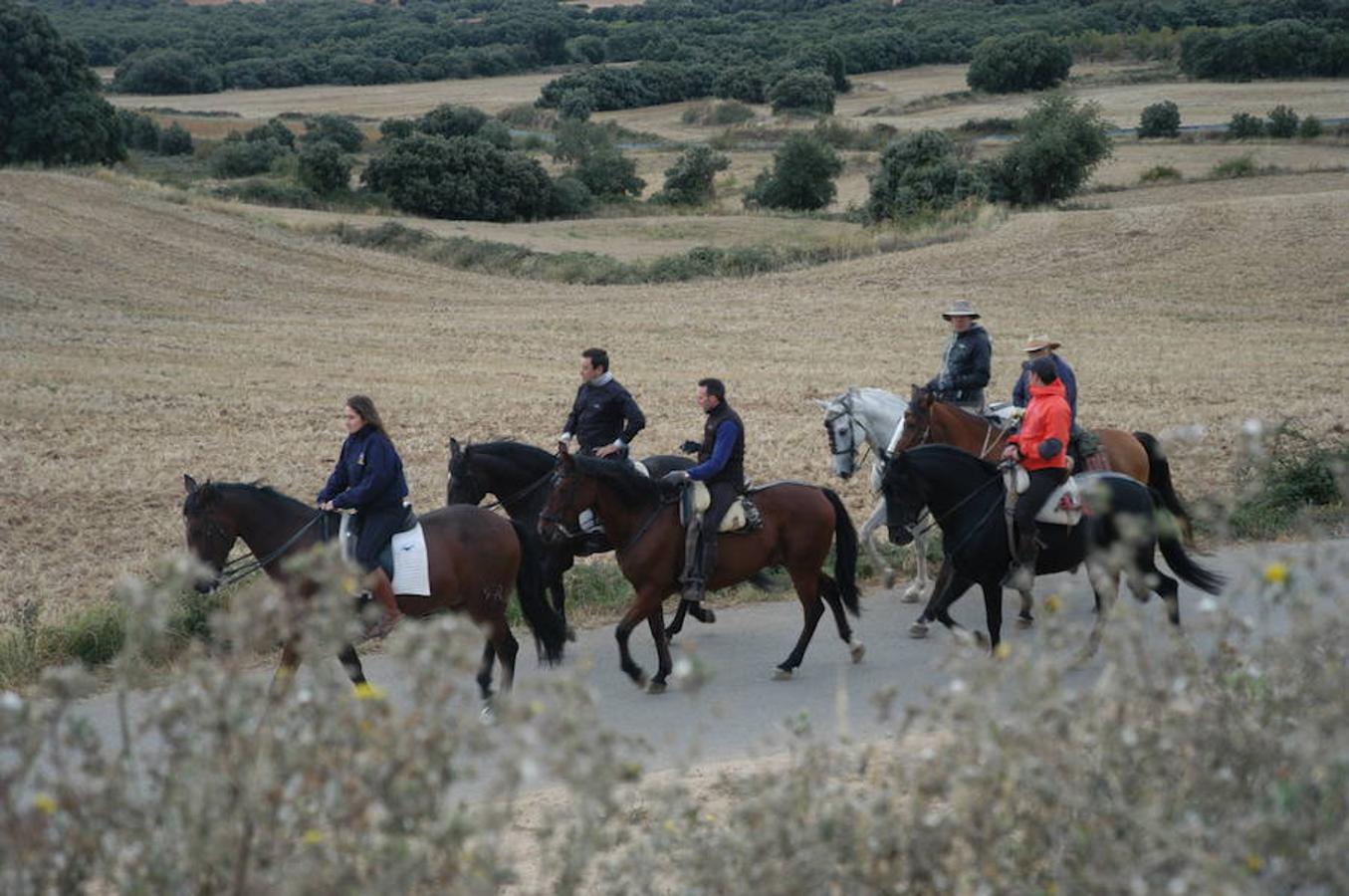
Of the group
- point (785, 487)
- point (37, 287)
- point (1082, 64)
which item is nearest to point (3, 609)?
point (785, 487)

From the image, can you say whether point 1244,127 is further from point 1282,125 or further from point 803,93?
point 803,93

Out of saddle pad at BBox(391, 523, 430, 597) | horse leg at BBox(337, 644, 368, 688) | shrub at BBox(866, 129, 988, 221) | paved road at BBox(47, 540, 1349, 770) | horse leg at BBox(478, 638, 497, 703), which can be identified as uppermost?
saddle pad at BBox(391, 523, 430, 597)

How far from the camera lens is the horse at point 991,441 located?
45.6ft

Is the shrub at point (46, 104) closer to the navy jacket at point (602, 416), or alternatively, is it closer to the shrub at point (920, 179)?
the shrub at point (920, 179)

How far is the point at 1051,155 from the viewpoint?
53938mm

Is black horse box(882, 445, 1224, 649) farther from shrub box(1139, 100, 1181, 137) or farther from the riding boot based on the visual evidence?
shrub box(1139, 100, 1181, 137)

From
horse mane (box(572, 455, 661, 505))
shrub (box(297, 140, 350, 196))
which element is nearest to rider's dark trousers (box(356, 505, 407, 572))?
horse mane (box(572, 455, 661, 505))

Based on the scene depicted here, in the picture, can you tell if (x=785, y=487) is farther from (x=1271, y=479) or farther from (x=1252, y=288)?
(x=1252, y=288)

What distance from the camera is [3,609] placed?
13625mm

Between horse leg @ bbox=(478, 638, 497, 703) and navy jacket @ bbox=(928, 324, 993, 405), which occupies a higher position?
navy jacket @ bbox=(928, 324, 993, 405)

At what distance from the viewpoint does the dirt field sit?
20438mm

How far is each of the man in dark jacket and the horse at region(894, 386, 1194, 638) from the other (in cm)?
241

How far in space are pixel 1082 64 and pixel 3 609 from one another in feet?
341

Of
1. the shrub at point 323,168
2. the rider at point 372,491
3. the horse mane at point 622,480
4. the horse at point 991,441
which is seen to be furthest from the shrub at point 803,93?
the rider at point 372,491
